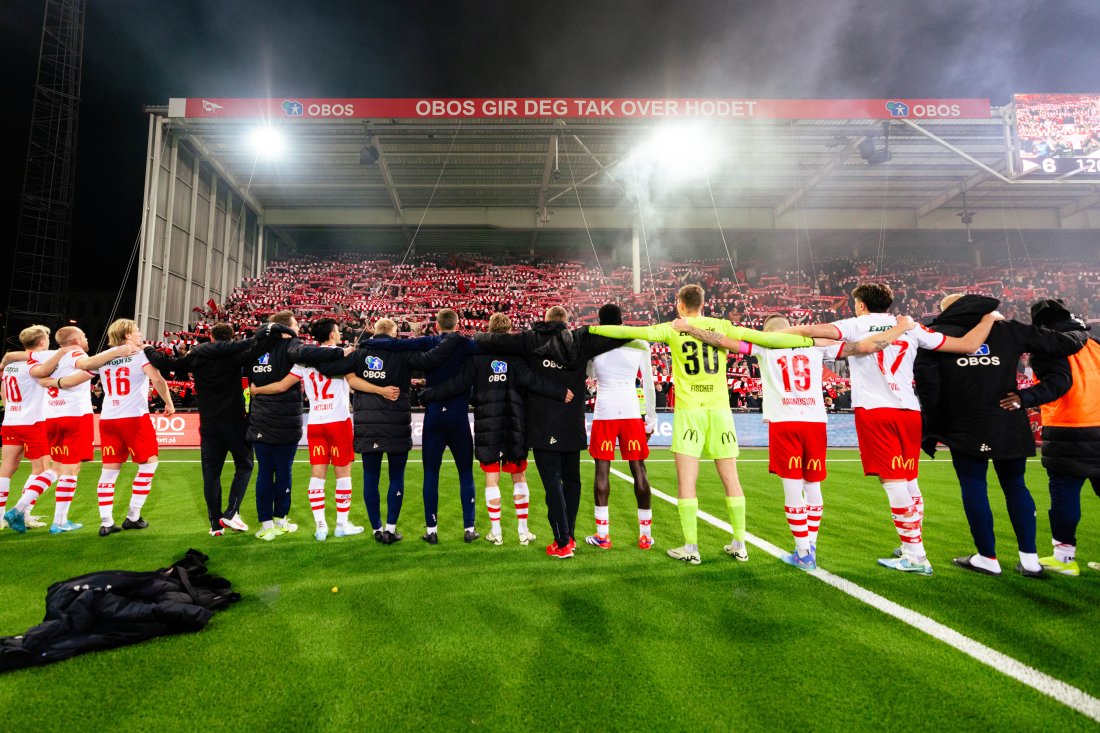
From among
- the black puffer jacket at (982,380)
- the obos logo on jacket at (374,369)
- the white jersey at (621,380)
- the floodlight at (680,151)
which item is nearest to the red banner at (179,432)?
the obos logo on jacket at (374,369)

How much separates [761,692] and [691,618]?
0.76 metres

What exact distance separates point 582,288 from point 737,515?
1971 cm

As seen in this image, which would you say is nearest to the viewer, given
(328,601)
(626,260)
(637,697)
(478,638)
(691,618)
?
(637,697)

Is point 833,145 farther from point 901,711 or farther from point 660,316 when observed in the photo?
point 901,711

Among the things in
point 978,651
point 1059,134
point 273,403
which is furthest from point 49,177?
point 1059,134

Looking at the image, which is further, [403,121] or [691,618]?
[403,121]

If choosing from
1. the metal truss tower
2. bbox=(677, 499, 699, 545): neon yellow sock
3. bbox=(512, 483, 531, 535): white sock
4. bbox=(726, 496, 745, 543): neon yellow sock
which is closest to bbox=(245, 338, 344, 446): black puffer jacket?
bbox=(512, 483, 531, 535): white sock

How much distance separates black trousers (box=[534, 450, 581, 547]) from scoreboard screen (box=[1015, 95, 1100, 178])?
22.9 meters

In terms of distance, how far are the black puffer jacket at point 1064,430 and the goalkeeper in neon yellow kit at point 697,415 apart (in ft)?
7.08

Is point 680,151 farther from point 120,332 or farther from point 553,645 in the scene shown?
point 553,645

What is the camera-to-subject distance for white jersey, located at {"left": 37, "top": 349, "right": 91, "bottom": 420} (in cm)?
523

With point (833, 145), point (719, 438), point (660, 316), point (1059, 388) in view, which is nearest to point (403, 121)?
point (660, 316)

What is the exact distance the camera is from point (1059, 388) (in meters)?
3.72

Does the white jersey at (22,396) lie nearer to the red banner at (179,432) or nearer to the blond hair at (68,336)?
the blond hair at (68,336)
